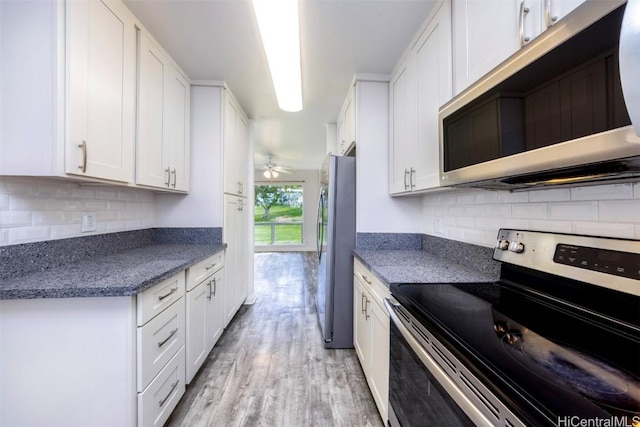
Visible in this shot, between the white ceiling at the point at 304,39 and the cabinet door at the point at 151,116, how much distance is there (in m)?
0.15

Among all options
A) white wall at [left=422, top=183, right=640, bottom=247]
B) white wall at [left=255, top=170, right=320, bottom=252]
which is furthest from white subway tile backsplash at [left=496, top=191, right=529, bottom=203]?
white wall at [left=255, top=170, right=320, bottom=252]

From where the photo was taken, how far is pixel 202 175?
2.51 metres

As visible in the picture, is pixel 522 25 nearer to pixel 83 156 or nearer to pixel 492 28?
pixel 492 28

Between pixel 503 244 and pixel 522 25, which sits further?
pixel 503 244

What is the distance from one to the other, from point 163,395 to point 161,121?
173 centimetres

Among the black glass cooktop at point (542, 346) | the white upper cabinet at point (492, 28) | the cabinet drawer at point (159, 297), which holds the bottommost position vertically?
the cabinet drawer at point (159, 297)

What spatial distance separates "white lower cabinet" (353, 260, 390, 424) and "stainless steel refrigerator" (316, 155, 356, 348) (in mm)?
170

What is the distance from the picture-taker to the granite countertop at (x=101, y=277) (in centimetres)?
112

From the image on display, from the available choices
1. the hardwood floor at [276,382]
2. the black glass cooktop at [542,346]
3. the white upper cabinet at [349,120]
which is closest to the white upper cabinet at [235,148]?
the white upper cabinet at [349,120]

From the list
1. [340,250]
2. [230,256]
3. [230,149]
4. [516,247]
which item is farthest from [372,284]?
[230,149]

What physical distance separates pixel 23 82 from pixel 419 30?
6.71ft

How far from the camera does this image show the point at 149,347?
131 cm

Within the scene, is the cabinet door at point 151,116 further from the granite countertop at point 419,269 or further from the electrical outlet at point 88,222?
the granite countertop at point 419,269

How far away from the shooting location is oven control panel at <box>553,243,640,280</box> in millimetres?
825
